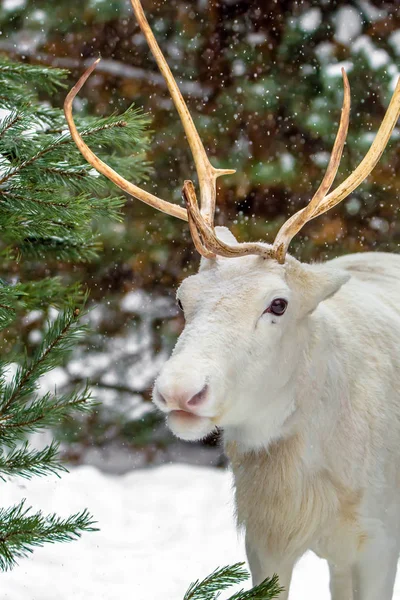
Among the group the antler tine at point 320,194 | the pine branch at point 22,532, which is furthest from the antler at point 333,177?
the pine branch at point 22,532

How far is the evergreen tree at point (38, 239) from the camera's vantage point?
6.55 feet

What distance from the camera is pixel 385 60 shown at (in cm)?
664

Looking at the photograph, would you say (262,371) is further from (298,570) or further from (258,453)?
(298,570)

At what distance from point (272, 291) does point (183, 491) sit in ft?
12.7

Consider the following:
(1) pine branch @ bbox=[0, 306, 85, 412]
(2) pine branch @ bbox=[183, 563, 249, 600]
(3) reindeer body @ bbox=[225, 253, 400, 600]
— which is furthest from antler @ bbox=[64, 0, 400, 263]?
(2) pine branch @ bbox=[183, 563, 249, 600]

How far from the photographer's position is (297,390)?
9.25 ft

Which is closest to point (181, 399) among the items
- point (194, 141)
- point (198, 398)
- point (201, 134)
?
point (198, 398)

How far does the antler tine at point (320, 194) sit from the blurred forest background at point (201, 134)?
154 inches

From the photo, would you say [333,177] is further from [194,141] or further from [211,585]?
[211,585]

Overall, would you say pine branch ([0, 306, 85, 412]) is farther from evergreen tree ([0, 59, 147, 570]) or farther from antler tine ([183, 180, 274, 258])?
antler tine ([183, 180, 274, 258])

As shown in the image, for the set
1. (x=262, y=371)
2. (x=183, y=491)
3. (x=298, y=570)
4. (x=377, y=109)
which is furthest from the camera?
(x=377, y=109)

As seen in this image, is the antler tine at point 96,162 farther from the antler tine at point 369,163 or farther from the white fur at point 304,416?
the antler tine at point 369,163

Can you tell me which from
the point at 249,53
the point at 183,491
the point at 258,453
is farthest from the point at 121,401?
the point at 258,453

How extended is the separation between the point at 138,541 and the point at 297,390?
278 centimetres
